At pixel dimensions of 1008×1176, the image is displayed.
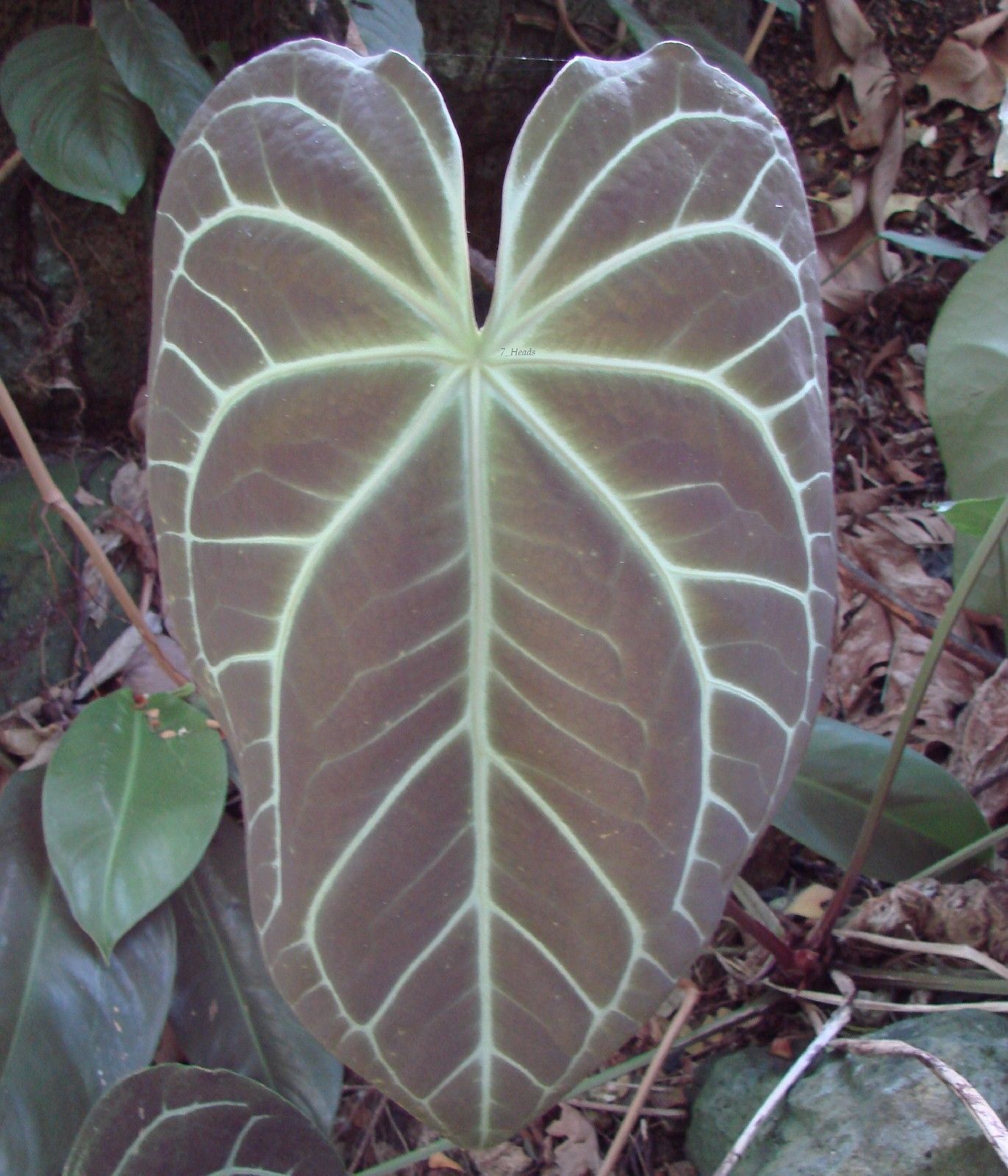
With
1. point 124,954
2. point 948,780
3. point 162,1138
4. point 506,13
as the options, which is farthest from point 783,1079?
point 506,13

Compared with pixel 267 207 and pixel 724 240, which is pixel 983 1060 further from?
pixel 267 207

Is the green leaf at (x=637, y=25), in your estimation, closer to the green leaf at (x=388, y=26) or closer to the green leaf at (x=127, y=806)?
the green leaf at (x=388, y=26)

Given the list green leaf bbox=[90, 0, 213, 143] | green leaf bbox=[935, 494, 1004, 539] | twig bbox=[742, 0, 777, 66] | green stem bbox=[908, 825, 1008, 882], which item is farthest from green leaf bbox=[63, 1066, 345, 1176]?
twig bbox=[742, 0, 777, 66]

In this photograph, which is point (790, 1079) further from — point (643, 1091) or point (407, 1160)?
point (407, 1160)

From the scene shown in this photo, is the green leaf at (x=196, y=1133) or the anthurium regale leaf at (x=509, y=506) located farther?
the green leaf at (x=196, y=1133)

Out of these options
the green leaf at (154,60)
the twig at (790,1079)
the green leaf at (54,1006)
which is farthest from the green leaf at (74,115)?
the twig at (790,1079)

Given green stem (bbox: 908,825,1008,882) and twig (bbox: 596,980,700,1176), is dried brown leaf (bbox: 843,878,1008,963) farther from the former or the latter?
twig (bbox: 596,980,700,1176)
